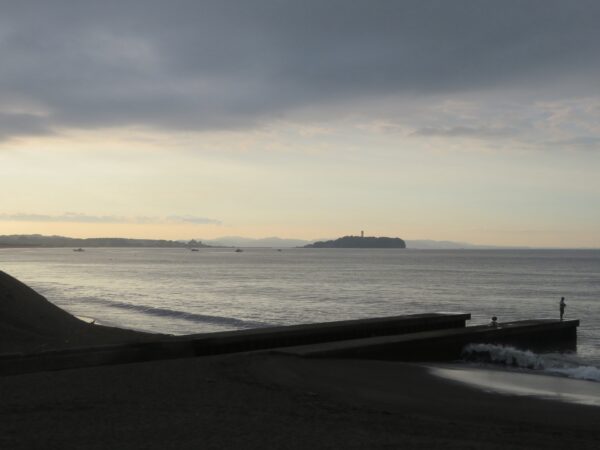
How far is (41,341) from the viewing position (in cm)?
1756

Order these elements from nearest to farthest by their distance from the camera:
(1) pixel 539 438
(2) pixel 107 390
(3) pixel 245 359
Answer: (1) pixel 539 438
(2) pixel 107 390
(3) pixel 245 359

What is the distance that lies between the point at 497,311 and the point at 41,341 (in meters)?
32.2

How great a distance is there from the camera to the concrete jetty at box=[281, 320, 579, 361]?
16.8 metres

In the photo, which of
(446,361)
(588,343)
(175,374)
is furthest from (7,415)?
(588,343)

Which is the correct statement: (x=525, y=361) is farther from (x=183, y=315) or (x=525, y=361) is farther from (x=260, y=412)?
(x=183, y=315)

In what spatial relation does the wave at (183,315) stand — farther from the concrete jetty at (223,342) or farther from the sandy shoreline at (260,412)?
the sandy shoreline at (260,412)

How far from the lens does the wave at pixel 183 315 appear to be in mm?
33175

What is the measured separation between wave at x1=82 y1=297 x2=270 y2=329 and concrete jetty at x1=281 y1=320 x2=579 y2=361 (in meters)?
13.7

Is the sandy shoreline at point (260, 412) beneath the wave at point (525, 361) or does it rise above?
above

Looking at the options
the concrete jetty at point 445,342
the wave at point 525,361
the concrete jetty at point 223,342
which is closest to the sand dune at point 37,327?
the concrete jetty at point 223,342

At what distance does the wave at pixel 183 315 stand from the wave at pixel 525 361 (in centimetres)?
1443

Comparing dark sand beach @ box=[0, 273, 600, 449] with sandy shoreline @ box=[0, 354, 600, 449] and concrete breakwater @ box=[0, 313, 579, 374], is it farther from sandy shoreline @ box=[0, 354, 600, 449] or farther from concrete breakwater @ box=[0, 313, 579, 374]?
concrete breakwater @ box=[0, 313, 579, 374]

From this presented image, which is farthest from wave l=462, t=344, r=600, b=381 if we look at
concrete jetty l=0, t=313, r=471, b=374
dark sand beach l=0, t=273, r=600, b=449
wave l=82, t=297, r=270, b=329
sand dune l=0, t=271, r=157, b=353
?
wave l=82, t=297, r=270, b=329

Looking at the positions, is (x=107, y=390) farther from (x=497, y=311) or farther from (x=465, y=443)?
(x=497, y=311)
